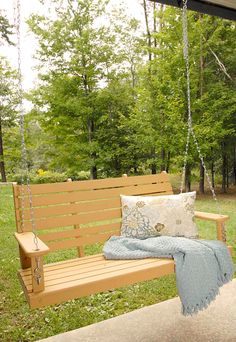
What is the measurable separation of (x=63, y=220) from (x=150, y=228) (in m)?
0.54

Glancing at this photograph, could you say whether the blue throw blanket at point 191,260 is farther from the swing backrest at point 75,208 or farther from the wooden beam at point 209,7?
the wooden beam at point 209,7

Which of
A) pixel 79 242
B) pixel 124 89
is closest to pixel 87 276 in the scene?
pixel 79 242

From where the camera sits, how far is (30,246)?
1586 mm

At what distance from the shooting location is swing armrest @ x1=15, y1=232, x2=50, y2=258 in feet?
4.75

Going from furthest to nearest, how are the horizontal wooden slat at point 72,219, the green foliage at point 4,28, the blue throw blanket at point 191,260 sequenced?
the green foliage at point 4,28 < the horizontal wooden slat at point 72,219 < the blue throw blanket at point 191,260

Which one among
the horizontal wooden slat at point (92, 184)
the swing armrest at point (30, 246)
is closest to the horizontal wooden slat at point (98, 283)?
the swing armrest at point (30, 246)

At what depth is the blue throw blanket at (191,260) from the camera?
5.90 ft

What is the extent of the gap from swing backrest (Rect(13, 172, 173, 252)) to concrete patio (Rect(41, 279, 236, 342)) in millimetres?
495

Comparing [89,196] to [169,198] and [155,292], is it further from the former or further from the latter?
[155,292]

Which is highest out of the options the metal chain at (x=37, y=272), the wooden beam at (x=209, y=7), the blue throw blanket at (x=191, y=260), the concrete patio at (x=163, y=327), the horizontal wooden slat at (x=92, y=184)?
the wooden beam at (x=209, y=7)

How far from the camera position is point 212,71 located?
7559mm

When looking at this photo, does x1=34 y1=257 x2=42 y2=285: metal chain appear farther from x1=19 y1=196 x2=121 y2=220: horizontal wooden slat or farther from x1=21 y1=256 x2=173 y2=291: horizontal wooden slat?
x1=19 y1=196 x2=121 y2=220: horizontal wooden slat

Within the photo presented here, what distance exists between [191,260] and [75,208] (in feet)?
2.57

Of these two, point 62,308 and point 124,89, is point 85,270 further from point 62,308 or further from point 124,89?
point 124,89
